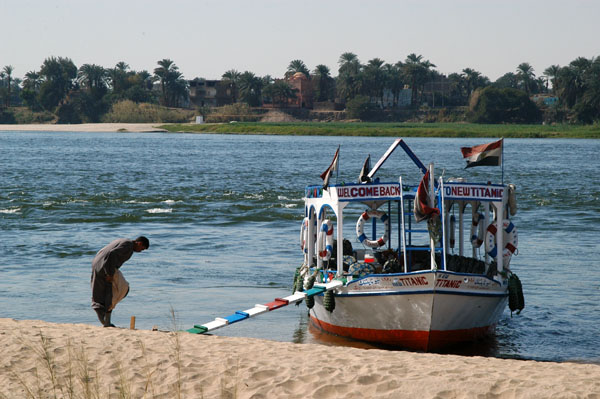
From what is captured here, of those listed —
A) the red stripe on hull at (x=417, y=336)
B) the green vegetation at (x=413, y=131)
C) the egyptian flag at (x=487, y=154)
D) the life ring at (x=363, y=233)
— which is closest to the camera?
the red stripe on hull at (x=417, y=336)

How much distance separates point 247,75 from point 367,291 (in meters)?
176

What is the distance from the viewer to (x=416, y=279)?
1359 centimetres

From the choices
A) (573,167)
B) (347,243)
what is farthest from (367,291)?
(573,167)

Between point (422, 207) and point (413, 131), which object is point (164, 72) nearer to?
point (413, 131)

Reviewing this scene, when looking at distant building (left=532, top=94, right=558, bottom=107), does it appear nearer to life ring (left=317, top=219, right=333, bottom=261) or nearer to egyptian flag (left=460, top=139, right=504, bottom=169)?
egyptian flag (left=460, top=139, right=504, bottom=169)

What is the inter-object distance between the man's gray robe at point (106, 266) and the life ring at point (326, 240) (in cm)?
405

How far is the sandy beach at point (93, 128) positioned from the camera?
174125 mm

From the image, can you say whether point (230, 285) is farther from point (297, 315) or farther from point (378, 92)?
point (378, 92)

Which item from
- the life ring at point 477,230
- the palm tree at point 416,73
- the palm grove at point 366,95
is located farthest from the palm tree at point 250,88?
the life ring at point 477,230

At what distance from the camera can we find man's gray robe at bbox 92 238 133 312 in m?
12.8

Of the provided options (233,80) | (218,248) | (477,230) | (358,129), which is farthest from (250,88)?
(477,230)

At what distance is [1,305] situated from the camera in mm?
17750

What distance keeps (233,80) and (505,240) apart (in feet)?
585

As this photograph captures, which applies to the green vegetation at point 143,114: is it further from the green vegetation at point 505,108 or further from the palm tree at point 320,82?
the green vegetation at point 505,108
